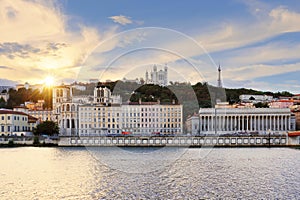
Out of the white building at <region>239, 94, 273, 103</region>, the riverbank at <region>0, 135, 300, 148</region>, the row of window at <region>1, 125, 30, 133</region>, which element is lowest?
the riverbank at <region>0, 135, 300, 148</region>

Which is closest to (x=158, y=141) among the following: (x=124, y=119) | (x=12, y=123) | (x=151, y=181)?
(x=124, y=119)

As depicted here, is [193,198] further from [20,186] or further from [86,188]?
[20,186]

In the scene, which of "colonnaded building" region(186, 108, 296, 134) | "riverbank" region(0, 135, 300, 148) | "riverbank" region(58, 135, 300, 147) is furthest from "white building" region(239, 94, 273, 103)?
"riverbank" region(0, 135, 300, 148)

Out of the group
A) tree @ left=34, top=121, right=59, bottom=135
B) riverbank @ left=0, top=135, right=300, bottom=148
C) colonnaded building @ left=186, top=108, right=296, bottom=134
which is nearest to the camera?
riverbank @ left=0, top=135, right=300, bottom=148

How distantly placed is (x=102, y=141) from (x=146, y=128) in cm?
843

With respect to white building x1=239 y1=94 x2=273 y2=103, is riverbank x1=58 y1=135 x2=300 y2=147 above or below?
below

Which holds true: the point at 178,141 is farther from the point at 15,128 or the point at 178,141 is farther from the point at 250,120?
the point at 15,128

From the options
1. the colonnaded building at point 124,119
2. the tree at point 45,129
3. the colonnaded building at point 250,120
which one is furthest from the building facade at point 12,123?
the colonnaded building at point 250,120

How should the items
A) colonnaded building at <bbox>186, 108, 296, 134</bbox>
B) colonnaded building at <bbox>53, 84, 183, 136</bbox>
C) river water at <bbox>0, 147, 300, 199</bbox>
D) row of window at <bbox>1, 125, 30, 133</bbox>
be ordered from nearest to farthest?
1. river water at <bbox>0, 147, 300, 199</bbox>
2. colonnaded building at <bbox>53, 84, 183, 136</bbox>
3. row of window at <bbox>1, 125, 30, 133</bbox>
4. colonnaded building at <bbox>186, 108, 296, 134</bbox>

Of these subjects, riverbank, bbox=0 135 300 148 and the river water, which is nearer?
the river water

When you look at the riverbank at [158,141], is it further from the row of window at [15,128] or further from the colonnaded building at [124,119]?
the row of window at [15,128]

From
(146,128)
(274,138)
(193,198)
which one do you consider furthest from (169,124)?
(193,198)

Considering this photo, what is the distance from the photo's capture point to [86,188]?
83.7ft

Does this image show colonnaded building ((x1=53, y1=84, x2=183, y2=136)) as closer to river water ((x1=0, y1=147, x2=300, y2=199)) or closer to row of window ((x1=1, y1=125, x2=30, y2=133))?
row of window ((x1=1, y1=125, x2=30, y2=133))
